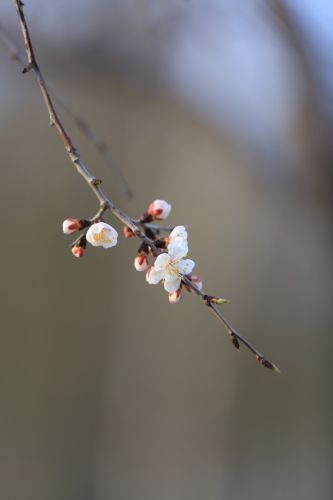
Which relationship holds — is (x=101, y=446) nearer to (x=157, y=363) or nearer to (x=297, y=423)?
(x=157, y=363)

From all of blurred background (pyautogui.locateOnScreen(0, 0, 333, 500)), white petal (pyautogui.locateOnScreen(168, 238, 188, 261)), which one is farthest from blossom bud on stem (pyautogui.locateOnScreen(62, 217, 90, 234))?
blurred background (pyautogui.locateOnScreen(0, 0, 333, 500))

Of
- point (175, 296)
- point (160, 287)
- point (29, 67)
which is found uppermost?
point (160, 287)

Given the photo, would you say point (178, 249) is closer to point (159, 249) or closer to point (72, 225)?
point (159, 249)

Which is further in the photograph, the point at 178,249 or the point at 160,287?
the point at 160,287

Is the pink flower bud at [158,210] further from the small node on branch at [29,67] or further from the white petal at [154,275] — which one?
the small node on branch at [29,67]

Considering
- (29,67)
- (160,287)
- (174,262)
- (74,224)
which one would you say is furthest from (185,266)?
(160,287)

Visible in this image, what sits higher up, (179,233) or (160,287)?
(160,287)
